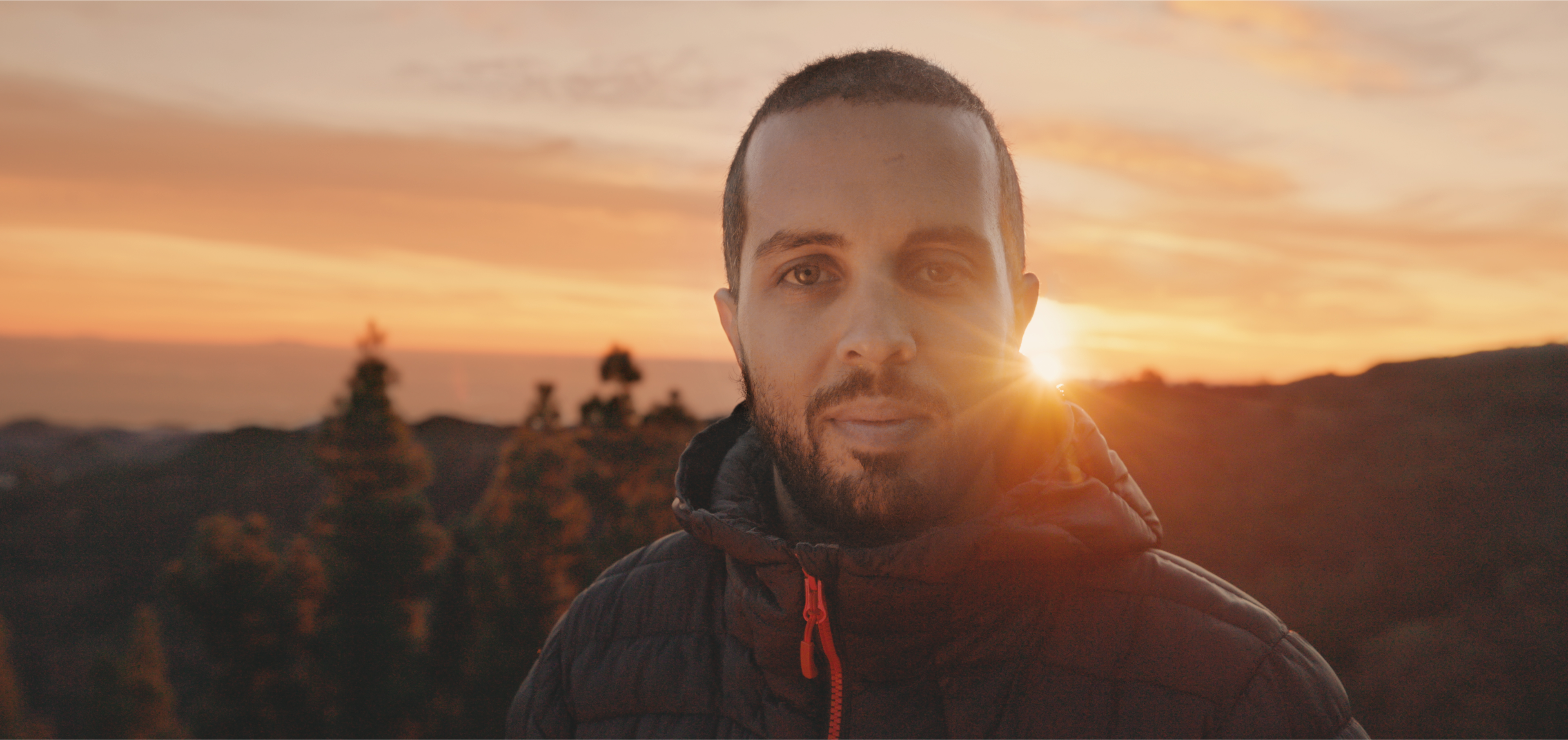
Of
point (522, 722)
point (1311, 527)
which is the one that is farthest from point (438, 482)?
point (522, 722)

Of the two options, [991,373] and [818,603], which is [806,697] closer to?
[818,603]

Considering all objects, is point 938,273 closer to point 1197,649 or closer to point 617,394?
point 1197,649

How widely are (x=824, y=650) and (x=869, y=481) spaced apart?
606 mm

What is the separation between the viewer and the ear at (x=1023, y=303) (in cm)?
339

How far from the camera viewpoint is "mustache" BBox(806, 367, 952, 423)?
9.56 feet

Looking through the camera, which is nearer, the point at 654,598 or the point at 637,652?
the point at 637,652

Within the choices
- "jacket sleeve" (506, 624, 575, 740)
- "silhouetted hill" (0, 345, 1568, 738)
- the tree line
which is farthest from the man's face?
the tree line

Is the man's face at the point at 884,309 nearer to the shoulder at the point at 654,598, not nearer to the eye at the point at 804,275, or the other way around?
the eye at the point at 804,275

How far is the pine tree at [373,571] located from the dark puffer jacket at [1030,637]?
112ft

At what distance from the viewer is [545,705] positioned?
11.7 feet

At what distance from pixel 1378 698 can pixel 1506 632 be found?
2.56m

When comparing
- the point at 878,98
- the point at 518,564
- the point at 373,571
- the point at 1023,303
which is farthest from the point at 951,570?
the point at 518,564

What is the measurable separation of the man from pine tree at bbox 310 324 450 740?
33.4 metres

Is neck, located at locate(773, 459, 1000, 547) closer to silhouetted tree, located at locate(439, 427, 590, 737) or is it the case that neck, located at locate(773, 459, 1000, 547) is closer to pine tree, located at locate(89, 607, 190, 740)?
silhouetted tree, located at locate(439, 427, 590, 737)
